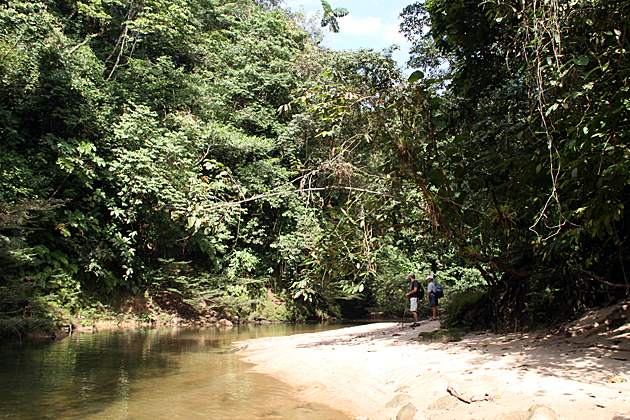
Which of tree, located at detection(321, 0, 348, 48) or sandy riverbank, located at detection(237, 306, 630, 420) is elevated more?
tree, located at detection(321, 0, 348, 48)

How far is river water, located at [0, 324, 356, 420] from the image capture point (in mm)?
5207

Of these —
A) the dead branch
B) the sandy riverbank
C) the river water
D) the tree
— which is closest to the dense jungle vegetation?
the sandy riverbank

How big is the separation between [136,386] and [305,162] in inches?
534

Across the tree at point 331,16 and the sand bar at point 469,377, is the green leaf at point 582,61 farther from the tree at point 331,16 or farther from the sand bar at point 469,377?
the tree at point 331,16

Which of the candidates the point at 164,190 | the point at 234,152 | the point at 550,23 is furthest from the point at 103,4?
the point at 550,23

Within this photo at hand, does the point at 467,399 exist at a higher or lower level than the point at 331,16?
lower

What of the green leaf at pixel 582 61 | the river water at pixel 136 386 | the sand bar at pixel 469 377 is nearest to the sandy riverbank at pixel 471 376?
the sand bar at pixel 469 377

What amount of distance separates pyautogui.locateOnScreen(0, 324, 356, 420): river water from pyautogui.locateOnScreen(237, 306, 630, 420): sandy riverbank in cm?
56

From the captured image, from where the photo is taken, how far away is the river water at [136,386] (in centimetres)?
521

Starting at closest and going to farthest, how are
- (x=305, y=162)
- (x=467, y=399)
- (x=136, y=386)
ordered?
(x=467, y=399)
(x=136, y=386)
(x=305, y=162)

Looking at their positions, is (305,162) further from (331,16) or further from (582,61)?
(331,16)

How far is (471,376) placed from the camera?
504 cm

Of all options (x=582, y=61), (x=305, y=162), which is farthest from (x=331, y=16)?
(x=582, y=61)

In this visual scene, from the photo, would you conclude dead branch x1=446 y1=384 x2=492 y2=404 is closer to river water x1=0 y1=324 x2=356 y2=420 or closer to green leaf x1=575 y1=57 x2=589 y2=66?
river water x1=0 y1=324 x2=356 y2=420
